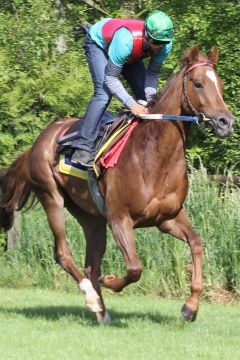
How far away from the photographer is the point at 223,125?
24.6 ft

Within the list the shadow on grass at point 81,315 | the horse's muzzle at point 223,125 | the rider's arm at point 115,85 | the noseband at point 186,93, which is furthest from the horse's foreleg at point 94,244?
the horse's muzzle at point 223,125

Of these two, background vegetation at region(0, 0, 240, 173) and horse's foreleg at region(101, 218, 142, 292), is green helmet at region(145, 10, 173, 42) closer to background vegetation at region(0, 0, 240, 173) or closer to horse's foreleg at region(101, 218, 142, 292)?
horse's foreleg at region(101, 218, 142, 292)

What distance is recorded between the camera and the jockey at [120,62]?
8094 millimetres

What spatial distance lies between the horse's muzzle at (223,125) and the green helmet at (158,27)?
37.9 inches

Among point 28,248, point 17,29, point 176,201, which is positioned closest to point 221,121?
point 176,201

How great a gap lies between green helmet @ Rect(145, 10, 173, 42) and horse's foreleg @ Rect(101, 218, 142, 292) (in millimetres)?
1591

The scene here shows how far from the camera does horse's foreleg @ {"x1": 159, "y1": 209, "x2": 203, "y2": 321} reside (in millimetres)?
7965

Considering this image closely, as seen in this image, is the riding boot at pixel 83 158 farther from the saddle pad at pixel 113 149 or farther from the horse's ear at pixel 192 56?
the horse's ear at pixel 192 56

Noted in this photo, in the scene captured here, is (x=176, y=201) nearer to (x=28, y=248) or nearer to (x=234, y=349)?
(x=234, y=349)

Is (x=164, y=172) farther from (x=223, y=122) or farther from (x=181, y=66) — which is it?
(x=181, y=66)

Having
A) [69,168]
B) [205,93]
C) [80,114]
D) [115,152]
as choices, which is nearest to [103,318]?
[69,168]

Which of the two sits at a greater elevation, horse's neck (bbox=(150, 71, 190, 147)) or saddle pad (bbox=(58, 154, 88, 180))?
horse's neck (bbox=(150, 71, 190, 147))

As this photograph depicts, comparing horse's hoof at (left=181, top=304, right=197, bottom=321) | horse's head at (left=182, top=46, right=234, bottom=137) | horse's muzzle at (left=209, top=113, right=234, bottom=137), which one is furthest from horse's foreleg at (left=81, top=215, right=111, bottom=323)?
horse's muzzle at (left=209, top=113, right=234, bottom=137)

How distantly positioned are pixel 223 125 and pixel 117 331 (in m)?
2.00
